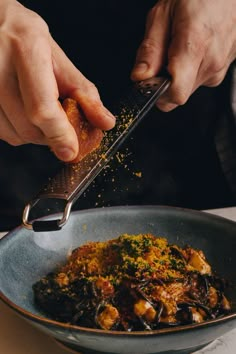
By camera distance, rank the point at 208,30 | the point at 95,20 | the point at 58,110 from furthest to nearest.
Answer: the point at 95,20 < the point at 208,30 < the point at 58,110

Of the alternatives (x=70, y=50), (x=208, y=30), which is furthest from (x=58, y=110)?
(x=70, y=50)

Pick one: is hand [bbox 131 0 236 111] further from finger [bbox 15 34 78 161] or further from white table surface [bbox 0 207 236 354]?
white table surface [bbox 0 207 236 354]

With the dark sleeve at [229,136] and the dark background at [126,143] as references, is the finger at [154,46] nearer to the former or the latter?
the dark background at [126,143]

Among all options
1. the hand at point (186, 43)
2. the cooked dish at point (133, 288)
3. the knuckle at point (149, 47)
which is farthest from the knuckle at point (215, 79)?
the cooked dish at point (133, 288)

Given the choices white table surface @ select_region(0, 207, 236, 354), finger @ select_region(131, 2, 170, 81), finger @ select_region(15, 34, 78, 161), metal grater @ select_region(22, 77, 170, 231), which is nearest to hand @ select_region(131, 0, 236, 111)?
finger @ select_region(131, 2, 170, 81)

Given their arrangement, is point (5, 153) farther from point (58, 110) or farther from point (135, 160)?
point (58, 110)
